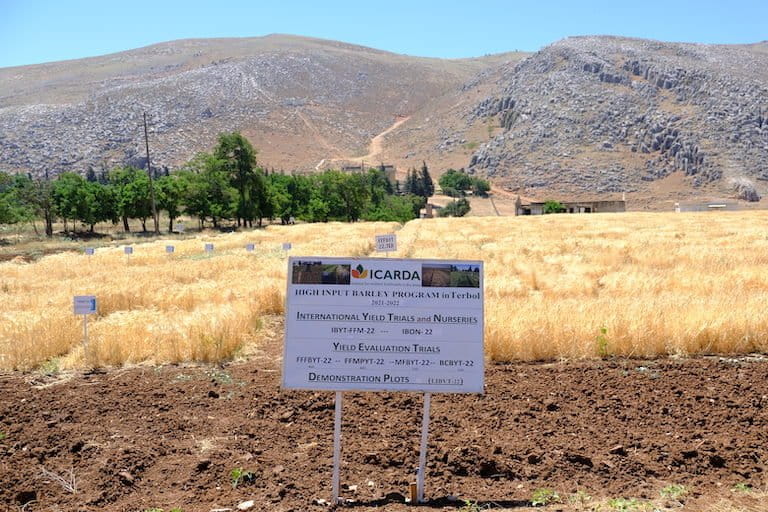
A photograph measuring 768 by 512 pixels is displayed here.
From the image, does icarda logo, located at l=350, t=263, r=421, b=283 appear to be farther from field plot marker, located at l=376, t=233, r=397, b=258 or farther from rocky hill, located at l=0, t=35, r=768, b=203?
rocky hill, located at l=0, t=35, r=768, b=203

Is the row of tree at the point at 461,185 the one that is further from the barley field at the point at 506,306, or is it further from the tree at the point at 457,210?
the barley field at the point at 506,306

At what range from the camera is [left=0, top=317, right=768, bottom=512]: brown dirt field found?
4.72 m

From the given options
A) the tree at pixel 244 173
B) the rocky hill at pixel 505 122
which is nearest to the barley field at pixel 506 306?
the tree at pixel 244 173

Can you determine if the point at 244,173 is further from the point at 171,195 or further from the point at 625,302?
the point at 625,302

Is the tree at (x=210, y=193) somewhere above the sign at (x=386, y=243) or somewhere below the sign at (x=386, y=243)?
above

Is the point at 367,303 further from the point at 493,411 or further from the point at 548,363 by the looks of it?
the point at 548,363

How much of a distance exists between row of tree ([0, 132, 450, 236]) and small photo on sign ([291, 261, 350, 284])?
157ft

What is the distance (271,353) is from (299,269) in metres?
4.86

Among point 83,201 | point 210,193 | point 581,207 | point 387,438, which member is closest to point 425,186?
point 581,207

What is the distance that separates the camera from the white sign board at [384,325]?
14.5 feet

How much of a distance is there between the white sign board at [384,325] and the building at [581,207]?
8715 centimetres

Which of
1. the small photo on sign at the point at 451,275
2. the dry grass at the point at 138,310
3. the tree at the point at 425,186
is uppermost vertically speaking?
the tree at the point at 425,186

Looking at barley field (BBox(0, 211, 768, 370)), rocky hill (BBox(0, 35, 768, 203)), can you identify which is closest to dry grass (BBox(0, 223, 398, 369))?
barley field (BBox(0, 211, 768, 370))

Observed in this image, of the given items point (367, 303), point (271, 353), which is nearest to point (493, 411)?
point (367, 303)
